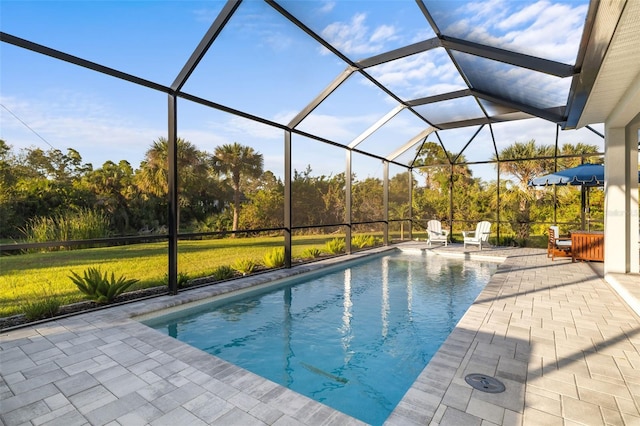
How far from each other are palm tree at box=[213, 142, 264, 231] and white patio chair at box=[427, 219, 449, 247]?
9.37 metres

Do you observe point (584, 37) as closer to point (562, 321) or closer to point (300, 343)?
point (562, 321)

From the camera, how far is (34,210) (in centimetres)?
1009

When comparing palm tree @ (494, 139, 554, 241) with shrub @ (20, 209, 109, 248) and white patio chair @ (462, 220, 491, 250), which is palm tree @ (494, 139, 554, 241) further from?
shrub @ (20, 209, 109, 248)

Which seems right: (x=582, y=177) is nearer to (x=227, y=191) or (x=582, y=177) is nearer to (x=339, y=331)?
(x=339, y=331)

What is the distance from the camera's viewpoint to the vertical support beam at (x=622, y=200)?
6051mm

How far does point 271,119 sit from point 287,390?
5668mm

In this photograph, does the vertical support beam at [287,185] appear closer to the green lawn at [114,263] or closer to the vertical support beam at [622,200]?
the green lawn at [114,263]

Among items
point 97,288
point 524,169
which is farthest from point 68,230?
point 524,169

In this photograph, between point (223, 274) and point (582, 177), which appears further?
point (582, 177)

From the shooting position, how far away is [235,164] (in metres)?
16.6

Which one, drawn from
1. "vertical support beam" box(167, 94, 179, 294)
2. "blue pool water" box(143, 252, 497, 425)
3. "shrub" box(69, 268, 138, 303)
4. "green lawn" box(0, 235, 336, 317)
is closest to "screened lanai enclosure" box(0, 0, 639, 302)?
"vertical support beam" box(167, 94, 179, 294)

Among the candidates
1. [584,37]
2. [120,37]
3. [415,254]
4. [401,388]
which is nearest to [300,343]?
[401,388]

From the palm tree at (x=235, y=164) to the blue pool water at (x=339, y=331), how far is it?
33.9ft

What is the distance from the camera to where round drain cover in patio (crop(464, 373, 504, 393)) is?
250 centimetres
